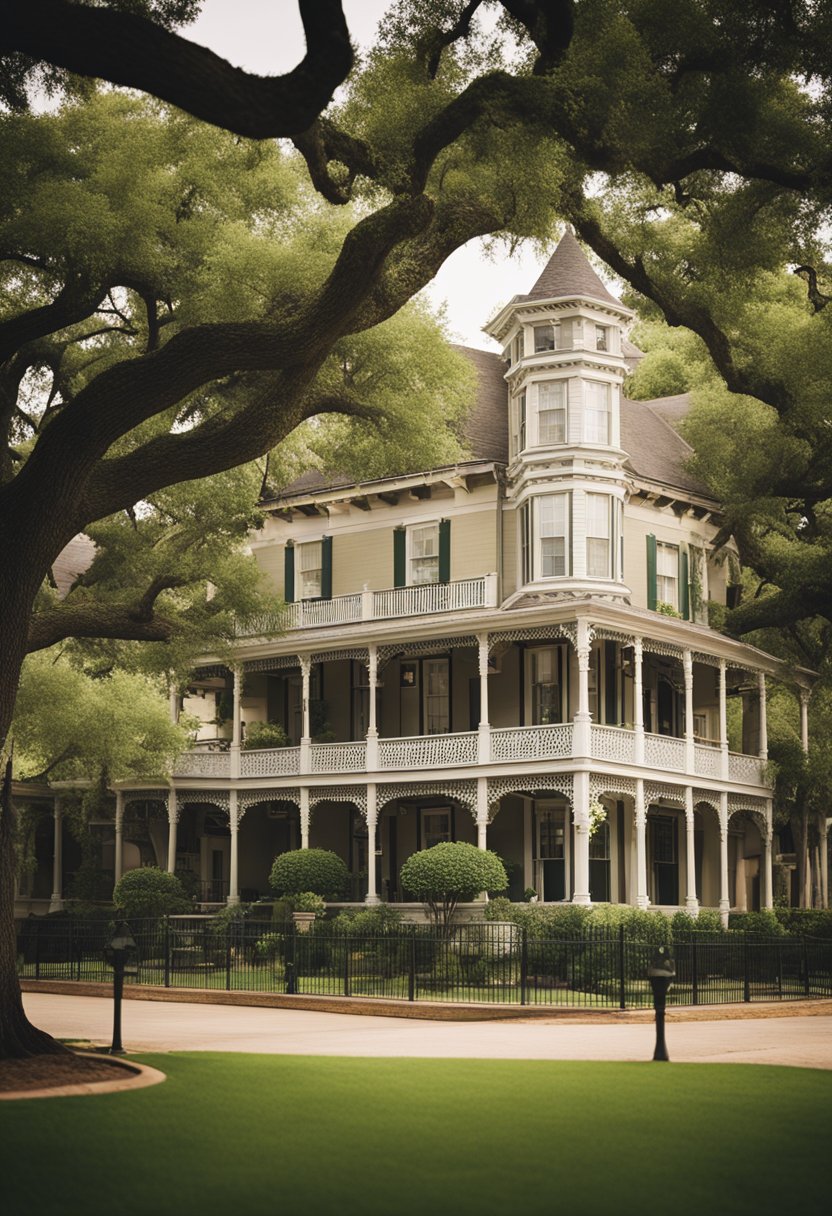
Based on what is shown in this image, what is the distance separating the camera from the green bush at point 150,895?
3856cm

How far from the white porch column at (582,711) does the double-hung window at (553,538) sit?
2.37m

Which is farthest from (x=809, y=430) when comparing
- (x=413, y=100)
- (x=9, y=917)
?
(x=9, y=917)

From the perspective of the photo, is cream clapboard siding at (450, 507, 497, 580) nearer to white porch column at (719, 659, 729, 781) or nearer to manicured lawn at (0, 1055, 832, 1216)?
white porch column at (719, 659, 729, 781)

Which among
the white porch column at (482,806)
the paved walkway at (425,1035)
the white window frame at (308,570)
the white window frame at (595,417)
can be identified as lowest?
the paved walkway at (425,1035)

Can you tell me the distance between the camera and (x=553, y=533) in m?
37.8

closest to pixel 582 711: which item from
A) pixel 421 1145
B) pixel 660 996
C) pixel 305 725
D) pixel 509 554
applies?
pixel 509 554

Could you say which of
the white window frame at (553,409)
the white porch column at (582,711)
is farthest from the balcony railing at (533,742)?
the white window frame at (553,409)

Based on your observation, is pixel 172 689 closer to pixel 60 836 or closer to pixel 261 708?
pixel 261 708

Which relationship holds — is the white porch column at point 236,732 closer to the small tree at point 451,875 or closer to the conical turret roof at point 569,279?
the small tree at point 451,875

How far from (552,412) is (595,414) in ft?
3.30

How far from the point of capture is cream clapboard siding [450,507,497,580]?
39.5 m

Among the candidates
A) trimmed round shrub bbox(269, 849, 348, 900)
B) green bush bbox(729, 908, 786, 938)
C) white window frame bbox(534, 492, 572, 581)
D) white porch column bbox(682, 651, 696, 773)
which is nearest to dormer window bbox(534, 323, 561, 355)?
white window frame bbox(534, 492, 572, 581)

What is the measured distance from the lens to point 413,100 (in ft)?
60.7

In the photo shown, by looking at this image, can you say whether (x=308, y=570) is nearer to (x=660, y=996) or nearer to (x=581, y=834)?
(x=581, y=834)
